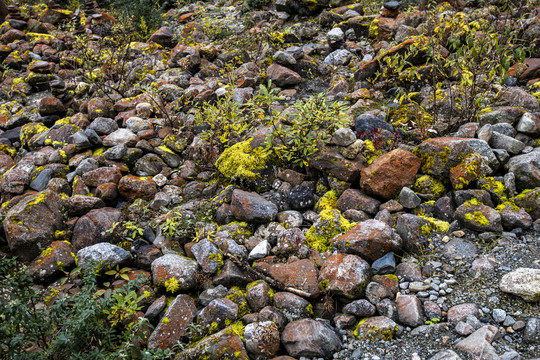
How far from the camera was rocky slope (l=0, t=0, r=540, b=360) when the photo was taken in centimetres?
308

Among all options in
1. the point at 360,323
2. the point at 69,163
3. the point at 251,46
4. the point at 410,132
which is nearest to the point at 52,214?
the point at 69,163

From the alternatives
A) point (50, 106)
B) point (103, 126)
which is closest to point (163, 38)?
point (50, 106)

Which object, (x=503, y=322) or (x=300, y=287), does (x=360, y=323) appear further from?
(x=503, y=322)

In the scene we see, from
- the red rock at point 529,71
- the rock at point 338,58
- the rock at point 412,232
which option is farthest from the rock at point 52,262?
the red rock at point 529,71

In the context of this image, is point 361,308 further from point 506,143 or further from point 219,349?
point 506,143

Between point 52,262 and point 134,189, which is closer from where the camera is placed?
point 52,262

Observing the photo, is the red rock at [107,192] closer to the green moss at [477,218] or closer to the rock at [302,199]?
the rock at [302,199]

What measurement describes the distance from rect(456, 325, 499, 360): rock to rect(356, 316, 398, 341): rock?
0.50 m

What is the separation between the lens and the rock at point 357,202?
418cm

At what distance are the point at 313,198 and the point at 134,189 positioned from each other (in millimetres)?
2549

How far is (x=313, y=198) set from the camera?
4.51m

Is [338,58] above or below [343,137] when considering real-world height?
above

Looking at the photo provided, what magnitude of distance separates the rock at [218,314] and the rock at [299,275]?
1.85 ft

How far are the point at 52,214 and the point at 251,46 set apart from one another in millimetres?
5740
